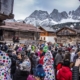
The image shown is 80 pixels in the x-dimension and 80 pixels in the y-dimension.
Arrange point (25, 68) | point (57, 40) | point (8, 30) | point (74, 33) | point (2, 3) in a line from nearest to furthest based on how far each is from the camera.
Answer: point (2, 3)
point (25, 68)
point (8, 30)
point (74, 33)
point (57, 40)

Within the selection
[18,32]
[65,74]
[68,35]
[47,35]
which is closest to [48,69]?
[65,74]

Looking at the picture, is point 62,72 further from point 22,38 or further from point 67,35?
point 67,35

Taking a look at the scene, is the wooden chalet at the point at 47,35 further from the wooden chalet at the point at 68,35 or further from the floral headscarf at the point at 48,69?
the floral headscarf at the point at 48,69

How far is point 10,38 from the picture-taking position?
111 ft

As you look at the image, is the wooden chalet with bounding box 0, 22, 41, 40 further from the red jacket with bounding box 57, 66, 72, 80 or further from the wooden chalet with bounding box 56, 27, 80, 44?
the red jacket with bounding box 57, 66, 72, 80

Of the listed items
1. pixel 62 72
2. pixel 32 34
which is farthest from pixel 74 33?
pixel 62 72

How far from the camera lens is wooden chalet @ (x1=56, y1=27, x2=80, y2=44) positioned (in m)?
55.6

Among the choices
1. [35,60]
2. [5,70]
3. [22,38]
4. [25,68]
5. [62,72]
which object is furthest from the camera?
[22,38]

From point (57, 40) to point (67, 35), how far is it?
3.94m

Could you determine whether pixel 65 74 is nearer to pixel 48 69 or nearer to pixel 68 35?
pixel 48 69

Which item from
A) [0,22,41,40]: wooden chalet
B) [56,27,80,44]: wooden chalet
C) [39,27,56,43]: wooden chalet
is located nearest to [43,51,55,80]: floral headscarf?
[0,22,41,40]: wooden chalet

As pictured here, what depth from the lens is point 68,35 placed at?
2274 inches

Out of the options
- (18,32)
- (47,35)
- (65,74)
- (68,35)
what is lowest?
(65,74)

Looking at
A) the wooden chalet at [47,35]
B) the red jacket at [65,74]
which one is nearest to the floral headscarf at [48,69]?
the red jacket at [65,74]
